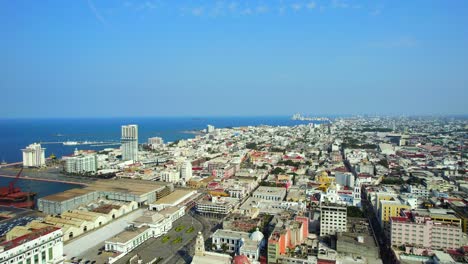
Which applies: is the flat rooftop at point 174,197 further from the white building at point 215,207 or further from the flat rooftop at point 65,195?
the flat rooftop at point 65,195

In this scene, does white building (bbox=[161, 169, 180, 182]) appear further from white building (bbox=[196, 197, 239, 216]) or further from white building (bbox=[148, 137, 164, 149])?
white building (bbox=[148, 137, 164, 149])

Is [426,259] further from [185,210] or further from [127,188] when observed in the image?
[127,188]

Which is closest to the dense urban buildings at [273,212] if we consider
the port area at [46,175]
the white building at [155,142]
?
the port area at [46,175]

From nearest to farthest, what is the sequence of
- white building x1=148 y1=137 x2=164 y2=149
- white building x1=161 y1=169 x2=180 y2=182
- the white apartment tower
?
white building x1=161 y1=169 x2=180 y2=182
the white apartment tower
white building x1=148 y1=137 x2=164 y2=149

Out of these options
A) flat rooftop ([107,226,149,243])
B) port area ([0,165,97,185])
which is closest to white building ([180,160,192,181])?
port area ([0,165,97,185])

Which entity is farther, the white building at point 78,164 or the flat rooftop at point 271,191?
the white building at point 78,164

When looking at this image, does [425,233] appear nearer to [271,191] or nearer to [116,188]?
[271,191]

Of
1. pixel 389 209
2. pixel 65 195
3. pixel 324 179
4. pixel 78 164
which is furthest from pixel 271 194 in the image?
pixel 78 164
